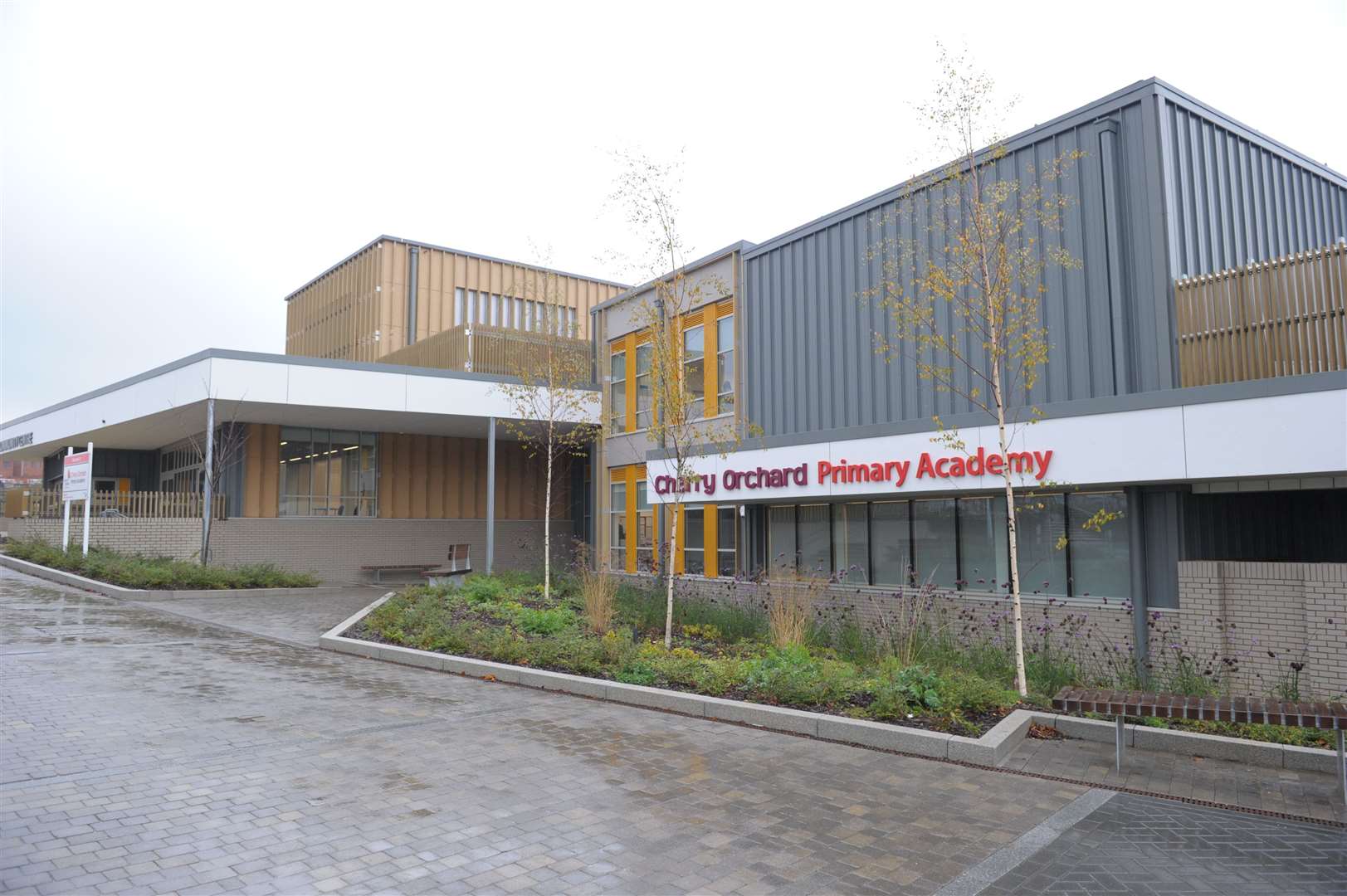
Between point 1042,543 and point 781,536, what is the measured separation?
18.6ft

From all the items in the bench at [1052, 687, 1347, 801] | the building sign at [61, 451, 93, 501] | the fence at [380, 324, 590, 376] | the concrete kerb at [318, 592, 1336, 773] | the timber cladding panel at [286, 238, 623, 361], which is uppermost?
the timber cladding panel at [286, 238, 623, 361]

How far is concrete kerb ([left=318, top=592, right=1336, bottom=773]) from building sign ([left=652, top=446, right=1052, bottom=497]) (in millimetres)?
2879

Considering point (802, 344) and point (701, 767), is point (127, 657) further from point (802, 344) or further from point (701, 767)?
point (802, 344)

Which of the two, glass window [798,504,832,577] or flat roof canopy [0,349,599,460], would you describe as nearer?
glass window [798,504,832,577]

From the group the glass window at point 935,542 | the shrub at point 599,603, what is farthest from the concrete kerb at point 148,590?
the glass window at point 935,542

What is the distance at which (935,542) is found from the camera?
1438cm

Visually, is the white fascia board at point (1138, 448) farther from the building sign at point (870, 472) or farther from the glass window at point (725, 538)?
the glass window at point (725, 538)

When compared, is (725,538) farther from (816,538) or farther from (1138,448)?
(1138,448)

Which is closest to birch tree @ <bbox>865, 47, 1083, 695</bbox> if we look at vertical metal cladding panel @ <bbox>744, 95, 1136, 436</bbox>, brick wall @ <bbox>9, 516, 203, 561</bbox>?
vertical metal cladding panel @ <bbox>744, 95, 1136, 436</bbox>

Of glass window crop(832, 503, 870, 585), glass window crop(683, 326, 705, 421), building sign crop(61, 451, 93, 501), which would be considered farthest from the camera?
building sign crop(61, 451, 93, 501)

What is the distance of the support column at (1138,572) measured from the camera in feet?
37.4

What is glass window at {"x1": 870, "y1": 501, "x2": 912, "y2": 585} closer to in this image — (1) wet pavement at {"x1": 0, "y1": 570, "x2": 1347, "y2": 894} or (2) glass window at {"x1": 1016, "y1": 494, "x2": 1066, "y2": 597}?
(2) glass window at {"x1": 1016, "y1": 494, "x2": 1066, "y2": 597}

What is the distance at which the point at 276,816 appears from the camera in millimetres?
5457

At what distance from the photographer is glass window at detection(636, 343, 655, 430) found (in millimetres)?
22850
